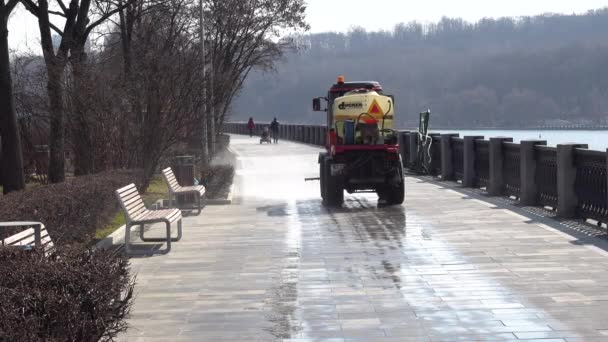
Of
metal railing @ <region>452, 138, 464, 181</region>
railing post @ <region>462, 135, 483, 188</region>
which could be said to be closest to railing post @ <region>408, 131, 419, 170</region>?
metal railing @ <region>452, 138, 464, 181</region>

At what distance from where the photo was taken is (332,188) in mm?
18125

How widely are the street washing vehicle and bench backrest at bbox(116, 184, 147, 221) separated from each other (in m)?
5.70

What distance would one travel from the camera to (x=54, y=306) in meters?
5.60

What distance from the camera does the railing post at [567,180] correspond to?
14.8 m

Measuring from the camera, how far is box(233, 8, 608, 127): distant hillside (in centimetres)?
7450

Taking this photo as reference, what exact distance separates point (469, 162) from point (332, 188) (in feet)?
17.6

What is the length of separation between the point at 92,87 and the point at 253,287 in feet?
36.9

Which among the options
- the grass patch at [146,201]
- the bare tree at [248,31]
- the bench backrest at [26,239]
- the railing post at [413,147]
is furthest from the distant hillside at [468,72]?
the bench backrest at [26,239]

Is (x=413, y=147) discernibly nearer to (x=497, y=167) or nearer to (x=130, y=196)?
(x=497, y=167)

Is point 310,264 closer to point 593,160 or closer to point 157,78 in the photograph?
point 593,160

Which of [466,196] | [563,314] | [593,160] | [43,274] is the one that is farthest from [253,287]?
[466,196]

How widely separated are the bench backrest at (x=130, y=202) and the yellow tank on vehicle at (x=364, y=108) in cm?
649

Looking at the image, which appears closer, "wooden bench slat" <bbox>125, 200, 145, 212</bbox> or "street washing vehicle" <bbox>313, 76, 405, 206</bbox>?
"wooden bench slat" <bbox>125, 200, 145, 212</bbox>

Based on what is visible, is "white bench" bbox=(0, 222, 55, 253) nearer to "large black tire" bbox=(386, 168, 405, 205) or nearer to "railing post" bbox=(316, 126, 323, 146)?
"large black tire" bbox=(386, 168, 405, 205)
